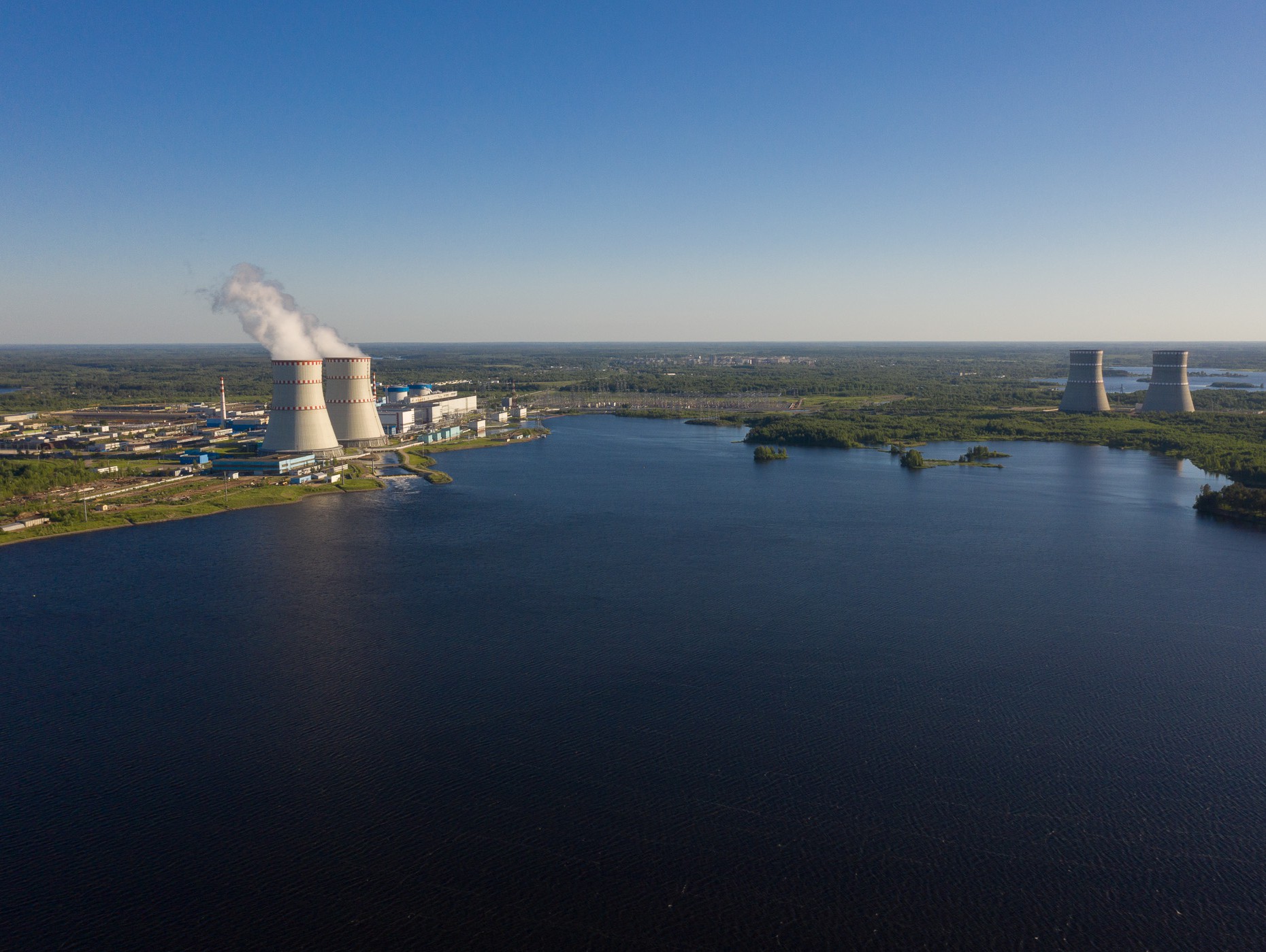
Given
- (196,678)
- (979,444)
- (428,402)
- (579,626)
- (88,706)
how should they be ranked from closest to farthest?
(88,706) < (196,678) < (579,626) < (979,444) < (428,402)

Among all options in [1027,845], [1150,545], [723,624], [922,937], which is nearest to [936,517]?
[1150,545]

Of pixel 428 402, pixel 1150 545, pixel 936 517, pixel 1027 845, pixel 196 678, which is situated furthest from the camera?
pixel 428 402

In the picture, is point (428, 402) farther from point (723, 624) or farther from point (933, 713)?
point (933, 713)

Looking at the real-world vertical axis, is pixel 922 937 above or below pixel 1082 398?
below

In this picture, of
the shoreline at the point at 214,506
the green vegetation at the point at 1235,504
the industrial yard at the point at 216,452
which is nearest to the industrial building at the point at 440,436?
the industrial yard at the point at 216,452

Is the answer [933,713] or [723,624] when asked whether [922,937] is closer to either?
[933,713]

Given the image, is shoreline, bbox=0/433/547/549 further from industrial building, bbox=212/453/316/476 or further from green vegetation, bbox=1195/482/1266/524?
green vegetation, bbox=1195/482/1266/524

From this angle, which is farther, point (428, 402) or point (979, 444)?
point (428, 402)

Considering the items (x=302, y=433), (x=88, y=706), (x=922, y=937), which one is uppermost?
(x=302, y=433)

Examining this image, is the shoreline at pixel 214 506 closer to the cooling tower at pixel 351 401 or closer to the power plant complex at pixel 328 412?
the cooling tower at pixel 351 401
